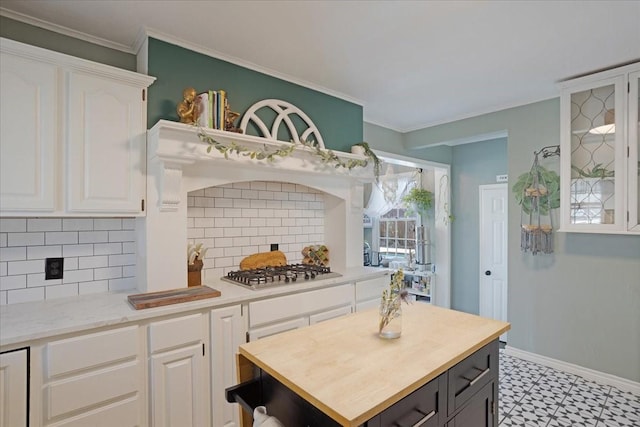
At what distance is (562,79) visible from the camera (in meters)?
3.11

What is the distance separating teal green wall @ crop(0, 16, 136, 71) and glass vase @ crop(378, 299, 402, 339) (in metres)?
2.44

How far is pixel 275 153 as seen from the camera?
2.68 meters

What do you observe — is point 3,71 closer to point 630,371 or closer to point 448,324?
point 448,324

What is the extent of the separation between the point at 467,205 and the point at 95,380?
4.97 m

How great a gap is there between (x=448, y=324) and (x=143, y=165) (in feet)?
7.01

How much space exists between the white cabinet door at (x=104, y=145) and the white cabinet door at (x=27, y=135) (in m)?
0.08

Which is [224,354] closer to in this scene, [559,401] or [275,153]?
[275,153]

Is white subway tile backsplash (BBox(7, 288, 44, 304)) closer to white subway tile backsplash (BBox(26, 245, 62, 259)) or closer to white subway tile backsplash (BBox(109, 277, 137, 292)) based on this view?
white subway tile backsplash (BBox(26, 245, 62, 259))

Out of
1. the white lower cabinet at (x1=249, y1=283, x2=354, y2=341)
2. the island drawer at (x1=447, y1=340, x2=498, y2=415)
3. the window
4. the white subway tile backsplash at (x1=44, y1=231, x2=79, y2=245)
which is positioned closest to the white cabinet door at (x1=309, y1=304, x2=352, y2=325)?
the white lower cabinet at (x1=249, y1=283, x2=354, y2=341)

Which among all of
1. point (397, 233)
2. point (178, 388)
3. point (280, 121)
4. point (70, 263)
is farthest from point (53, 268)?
point (397, 233)

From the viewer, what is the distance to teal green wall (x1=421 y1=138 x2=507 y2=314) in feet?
16.6

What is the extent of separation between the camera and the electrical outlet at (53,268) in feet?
7.30

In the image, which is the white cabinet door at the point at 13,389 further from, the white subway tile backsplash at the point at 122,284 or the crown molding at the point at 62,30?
the crown molding at the point at 62,30

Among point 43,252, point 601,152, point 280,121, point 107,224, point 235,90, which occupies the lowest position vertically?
point 43,252
